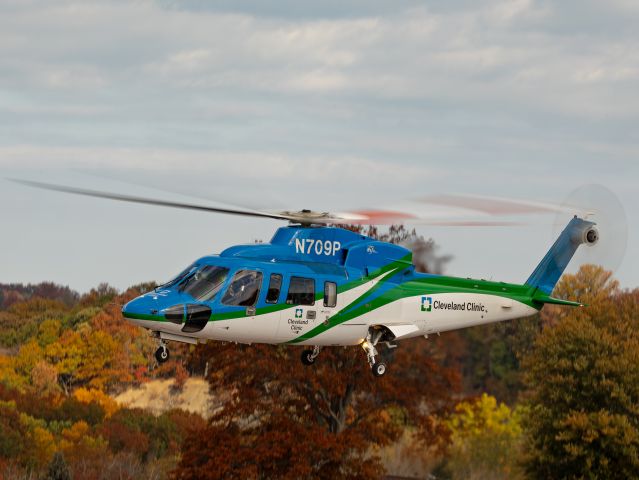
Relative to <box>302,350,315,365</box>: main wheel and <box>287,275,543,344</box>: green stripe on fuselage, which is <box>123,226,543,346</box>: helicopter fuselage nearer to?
<box>287,275,543,344</box>: green stripe on fuselage

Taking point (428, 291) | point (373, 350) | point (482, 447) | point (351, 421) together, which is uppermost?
point (428, 291)

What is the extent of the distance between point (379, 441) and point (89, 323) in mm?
42022

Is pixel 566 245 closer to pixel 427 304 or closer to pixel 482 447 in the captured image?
pixel 427 304

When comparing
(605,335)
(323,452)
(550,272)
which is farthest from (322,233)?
(605,335)

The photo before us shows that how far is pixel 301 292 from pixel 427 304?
161 inches

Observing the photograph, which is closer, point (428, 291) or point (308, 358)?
point (308, 358)

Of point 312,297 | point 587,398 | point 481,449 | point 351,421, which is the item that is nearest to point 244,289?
point 312,297

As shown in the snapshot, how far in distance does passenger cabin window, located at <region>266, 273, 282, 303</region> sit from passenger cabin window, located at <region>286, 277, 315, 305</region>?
0.29m

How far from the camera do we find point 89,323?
83812 millimetres

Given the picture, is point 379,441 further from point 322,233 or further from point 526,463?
point 322,233

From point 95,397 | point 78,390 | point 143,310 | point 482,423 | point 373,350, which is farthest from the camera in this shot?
point 78,390

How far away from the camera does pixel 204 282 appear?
90.0 ft

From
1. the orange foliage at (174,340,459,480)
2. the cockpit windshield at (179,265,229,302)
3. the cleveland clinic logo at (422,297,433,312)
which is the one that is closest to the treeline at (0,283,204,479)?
the orange foliage at (174,340,459,480)

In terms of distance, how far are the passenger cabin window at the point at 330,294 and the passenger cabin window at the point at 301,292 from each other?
1.24 ft
